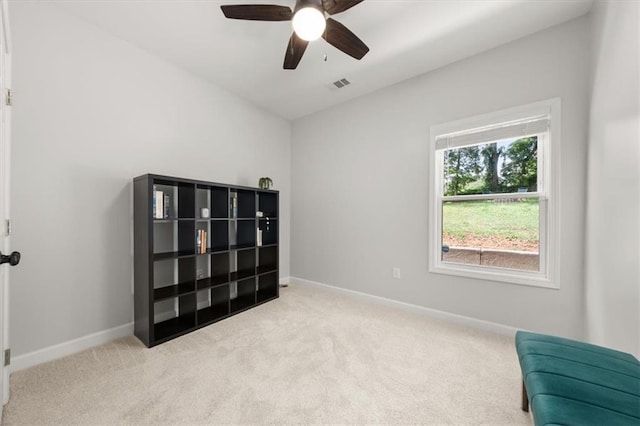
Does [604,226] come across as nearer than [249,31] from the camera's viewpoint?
Yes

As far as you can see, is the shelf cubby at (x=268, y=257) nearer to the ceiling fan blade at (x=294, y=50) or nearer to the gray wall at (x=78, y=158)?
the gray wall at (x=78, y=158)

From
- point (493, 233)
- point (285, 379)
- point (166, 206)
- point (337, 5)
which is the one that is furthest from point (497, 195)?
point (166, 206)

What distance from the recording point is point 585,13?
79.4 inches

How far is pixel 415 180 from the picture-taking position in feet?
9.54

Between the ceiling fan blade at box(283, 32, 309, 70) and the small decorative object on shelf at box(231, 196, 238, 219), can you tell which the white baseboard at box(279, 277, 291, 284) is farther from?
the ceiling fan blade at box(283, 32, 309, 70)

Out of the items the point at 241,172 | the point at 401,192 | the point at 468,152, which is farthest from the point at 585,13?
→ the point at 241,172

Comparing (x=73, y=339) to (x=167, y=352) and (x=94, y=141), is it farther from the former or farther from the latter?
(x=94, y=141)

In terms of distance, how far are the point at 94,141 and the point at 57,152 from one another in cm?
26

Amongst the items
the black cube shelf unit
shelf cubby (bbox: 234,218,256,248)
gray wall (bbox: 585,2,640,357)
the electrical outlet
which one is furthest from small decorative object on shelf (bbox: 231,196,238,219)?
gray wall (bbox: 585,2,640,357)

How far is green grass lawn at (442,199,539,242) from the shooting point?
→ 236cm

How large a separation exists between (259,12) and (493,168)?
2.51 m

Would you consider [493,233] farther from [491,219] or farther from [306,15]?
[306,15]

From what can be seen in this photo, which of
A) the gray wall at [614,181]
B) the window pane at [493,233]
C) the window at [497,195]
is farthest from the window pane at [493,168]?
the gray wall at [614,181]

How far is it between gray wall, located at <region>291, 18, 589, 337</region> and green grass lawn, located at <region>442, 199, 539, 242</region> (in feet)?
0.78
